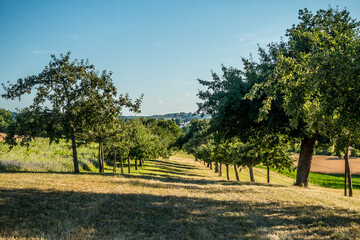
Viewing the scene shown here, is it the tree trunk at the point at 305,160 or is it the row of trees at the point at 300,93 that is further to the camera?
the tree trunk at the point at 305,160

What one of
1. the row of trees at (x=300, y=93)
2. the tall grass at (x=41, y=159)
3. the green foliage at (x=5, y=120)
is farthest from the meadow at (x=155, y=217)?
the tall grass at (x=41, y=159)

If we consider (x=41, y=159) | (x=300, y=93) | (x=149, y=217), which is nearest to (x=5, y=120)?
(x=41, y=159)

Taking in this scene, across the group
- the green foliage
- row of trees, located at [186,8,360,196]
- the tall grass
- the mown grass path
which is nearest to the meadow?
the mown grass path

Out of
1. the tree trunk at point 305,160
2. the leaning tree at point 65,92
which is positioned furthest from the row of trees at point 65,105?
the tree trunk at point 305,160

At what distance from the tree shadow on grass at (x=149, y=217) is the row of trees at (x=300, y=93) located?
11.4 ft

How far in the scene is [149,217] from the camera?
25.9 ft

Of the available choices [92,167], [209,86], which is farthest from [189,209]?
[92,167]

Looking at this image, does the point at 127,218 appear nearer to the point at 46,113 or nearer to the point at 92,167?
the point at 46,113

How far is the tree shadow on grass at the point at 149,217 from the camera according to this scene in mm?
6426

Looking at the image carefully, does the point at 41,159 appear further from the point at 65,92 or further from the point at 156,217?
the point at 156,217

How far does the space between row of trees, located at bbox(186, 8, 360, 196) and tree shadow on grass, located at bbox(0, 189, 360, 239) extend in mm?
3466

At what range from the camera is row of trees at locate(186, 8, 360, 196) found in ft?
24.8

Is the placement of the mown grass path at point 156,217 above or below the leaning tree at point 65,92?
below

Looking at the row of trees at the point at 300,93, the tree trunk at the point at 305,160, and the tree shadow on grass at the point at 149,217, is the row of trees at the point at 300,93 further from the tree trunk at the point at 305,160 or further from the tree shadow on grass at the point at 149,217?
the tree shadow on grass at the point at 149,217
